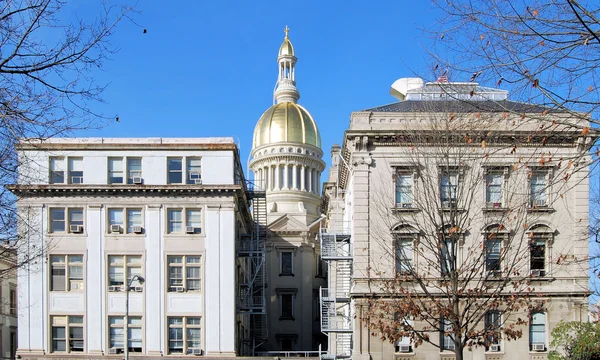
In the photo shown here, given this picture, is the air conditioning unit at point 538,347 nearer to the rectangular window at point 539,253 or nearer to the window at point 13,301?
the rectangular window at point 539,253

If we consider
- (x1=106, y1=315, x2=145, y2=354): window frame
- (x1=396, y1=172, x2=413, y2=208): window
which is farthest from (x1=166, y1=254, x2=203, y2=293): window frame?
(x1=396, y1=172, x2=413, y2=208): window

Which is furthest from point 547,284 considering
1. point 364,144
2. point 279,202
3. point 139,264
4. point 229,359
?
point 279,202

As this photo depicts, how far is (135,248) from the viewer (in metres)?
43.3

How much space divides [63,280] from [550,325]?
25.2 m

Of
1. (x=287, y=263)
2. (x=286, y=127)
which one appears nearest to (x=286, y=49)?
(x=286, y=127)

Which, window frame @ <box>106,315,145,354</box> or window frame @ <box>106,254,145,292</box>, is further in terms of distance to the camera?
window frame @ <box>106,254,145,292</box>

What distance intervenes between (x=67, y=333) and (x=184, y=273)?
22.7ft

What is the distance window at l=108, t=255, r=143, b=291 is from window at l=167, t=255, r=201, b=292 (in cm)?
172

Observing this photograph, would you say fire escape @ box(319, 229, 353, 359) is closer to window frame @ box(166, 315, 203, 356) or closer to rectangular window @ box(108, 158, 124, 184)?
window frame @ box(166, 315, 203, 356)

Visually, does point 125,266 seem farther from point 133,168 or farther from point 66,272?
point 133,168

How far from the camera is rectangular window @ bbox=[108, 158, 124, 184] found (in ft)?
145

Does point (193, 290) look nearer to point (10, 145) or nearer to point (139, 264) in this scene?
point (139, 264)

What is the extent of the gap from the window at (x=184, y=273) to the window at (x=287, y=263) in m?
24.7

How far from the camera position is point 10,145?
640 inches
